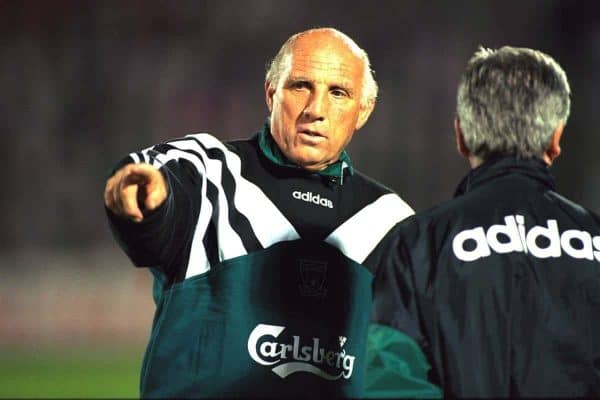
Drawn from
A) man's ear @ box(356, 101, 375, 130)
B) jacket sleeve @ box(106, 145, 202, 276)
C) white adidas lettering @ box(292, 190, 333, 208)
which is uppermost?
man's ear @ box(356, 101, 375, 130)

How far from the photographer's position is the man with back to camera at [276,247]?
282 centimetres

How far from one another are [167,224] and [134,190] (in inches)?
8.8

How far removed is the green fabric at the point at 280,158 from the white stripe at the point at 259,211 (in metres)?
0.11

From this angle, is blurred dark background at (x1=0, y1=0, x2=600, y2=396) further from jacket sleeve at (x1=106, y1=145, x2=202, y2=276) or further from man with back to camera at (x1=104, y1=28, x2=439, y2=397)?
jacket sleeve at (x1=106, y1=145, x2=202, y2=276)

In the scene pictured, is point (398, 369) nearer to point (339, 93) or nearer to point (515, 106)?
point (515, 106)

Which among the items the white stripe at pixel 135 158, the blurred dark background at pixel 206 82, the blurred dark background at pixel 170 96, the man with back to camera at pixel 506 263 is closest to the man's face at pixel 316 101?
the white stripe at pixel 135 158

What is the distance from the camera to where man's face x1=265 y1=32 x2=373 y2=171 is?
3012mm

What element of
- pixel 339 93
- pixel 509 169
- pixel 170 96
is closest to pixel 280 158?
pixel 339 93

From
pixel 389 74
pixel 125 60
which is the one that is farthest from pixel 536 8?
pixel 125 60

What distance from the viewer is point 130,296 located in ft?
33.5

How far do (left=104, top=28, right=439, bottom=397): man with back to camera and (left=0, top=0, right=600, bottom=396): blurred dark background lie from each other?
23.4 ft

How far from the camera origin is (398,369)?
6.97 ft

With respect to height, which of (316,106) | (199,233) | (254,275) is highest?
(316,106)

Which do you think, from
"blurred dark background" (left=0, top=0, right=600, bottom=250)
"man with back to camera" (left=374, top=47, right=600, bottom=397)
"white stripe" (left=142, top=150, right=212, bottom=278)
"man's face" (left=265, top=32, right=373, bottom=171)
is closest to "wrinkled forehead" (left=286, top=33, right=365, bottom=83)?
"man's face" (left=265, top=32, right=373, bottom=171)
